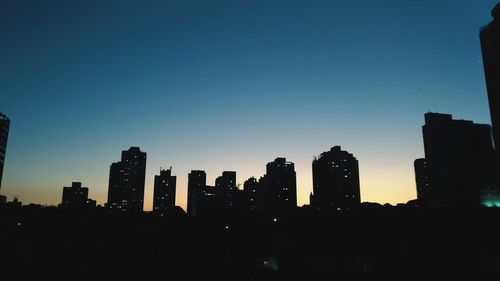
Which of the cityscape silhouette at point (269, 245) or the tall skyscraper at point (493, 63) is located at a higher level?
the tall skyscraper at point (493, 63)

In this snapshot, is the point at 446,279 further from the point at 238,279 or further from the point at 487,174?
the point at 487,174

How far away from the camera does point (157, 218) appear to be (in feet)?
229

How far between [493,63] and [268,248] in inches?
2671

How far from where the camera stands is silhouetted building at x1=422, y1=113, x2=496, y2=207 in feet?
428

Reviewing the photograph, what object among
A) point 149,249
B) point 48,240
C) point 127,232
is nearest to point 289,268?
point 149,249

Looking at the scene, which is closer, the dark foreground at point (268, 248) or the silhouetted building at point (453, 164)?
the dark foreground at point (268, 248)

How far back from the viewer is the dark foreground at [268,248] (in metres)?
38.0

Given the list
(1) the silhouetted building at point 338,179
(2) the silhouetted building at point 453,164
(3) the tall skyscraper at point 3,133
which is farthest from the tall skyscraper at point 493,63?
(3) the tall skyscraper at point 3,133

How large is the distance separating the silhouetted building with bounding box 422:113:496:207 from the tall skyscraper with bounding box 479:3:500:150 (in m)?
48.4

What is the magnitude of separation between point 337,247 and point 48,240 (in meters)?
44.6

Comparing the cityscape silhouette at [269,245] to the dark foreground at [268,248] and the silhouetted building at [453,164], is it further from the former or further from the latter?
the silhouetted building at [453,164]

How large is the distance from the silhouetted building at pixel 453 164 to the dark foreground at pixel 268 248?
3379 inches

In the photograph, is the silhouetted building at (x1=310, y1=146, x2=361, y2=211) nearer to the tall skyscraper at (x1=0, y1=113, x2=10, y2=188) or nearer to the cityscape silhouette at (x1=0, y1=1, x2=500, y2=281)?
the cityscape silhouette at (x1=0, y1=1, x2=500, y2=281)

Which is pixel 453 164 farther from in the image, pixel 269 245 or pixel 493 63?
pixel 269 245
